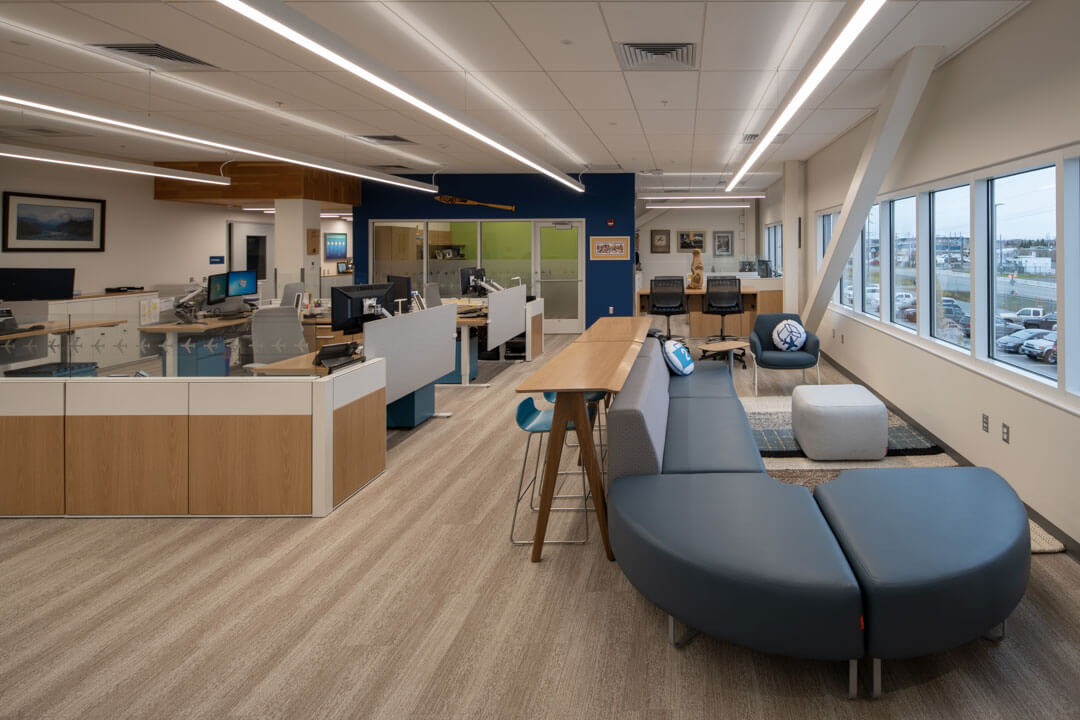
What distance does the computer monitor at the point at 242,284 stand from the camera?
821 cm

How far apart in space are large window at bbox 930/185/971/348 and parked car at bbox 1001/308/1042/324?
0.49 m

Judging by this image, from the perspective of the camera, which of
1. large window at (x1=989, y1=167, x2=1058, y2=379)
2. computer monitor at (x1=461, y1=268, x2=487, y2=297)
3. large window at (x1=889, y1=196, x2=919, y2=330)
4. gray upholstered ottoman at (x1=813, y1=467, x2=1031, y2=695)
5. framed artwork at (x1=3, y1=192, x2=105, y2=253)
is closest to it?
gray upholstered ottoman at (x1=813, y1=467, x2=1031, y2=695)

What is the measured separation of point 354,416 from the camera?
4.29 metres

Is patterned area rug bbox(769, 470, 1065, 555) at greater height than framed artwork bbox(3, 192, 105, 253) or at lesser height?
lesser

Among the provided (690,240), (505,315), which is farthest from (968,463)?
(690,240)

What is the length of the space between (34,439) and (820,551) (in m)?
4.03

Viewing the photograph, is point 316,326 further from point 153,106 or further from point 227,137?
point 153,106

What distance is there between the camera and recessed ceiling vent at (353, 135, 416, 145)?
885cm

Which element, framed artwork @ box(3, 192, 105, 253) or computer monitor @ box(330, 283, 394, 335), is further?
framed artwork @ box(3, 192, 105, 253)

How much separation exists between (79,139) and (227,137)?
3.62 metres

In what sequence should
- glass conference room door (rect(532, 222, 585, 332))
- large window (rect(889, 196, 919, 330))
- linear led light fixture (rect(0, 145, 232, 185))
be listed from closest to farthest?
large window (rect(889, 196, 919, 330)), linear led light fixture (rect(0, 145, 232, 185)), glass conference room door (rect(532, 222, 585, 332))

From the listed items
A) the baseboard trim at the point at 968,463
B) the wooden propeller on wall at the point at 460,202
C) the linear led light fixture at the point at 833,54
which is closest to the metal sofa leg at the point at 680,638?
the baseboard trim at the point at 968,463

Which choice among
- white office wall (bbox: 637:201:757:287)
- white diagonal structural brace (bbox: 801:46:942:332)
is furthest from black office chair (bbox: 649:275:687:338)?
white office wall (bbox: 637:201:757:287)

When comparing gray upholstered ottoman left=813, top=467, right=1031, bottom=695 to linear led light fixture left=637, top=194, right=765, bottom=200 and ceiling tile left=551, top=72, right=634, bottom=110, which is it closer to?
ceiling tile left=551, top=72, right=634, bottom=110
